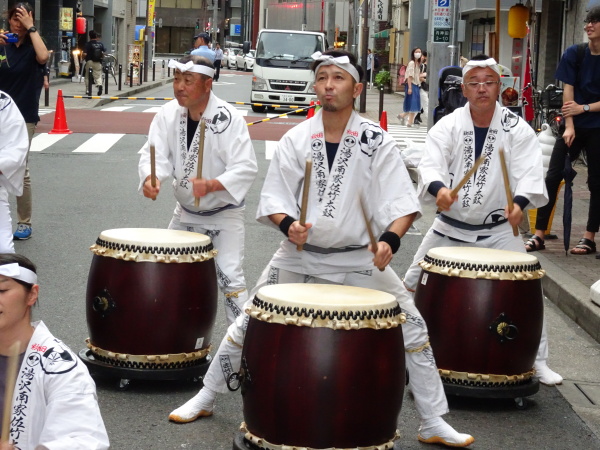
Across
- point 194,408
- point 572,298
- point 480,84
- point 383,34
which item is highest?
point 383,34

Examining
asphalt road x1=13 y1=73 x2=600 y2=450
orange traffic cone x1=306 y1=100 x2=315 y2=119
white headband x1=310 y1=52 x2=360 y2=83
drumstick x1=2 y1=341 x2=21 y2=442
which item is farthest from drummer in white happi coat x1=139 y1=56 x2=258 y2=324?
orange traffic cone x1=306 y1=100 x2=315 y2=119

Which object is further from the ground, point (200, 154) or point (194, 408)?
point (200, 154)

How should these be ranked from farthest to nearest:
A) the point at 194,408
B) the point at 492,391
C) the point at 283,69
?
the point at 283,69, the point at 492,391, the point at 194,408

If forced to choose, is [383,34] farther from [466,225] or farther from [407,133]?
[466,225]

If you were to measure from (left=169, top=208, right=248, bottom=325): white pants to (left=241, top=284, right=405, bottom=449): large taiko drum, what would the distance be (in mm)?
1676

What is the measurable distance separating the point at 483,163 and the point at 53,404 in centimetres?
314

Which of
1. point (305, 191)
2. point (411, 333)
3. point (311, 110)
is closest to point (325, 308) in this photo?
point (305, 191)

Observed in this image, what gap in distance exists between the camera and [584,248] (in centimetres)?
902

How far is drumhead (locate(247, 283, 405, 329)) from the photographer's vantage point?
4008mm

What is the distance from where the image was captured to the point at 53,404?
3.15m

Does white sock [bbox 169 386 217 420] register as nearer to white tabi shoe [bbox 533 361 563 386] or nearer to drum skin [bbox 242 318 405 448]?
drum skin [bbox 242 318 405 448]

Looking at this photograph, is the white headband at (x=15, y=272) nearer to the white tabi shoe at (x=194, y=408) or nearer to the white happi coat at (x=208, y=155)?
the white tabi shoe at (x=194, y=408)

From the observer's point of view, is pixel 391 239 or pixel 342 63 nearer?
pixel 391 239

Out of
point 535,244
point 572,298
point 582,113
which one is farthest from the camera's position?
point 535,244
